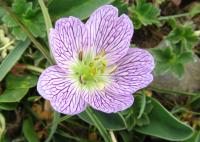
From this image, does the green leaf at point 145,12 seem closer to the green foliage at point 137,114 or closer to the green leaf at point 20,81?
the green foliage at point 137,114

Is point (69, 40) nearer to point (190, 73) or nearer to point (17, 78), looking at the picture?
point (17, 78)

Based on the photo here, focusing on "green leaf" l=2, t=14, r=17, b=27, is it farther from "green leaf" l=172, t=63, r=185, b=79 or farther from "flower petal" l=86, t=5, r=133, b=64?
"green leaf" l=172, t=63, r=185, b=79

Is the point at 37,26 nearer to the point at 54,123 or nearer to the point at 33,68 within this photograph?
the point at 33,68

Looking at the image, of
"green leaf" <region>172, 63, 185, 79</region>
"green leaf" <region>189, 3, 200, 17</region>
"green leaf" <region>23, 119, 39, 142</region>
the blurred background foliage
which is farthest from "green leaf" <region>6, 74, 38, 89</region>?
"green leaf" <region>189, 3, 200, 17</region>

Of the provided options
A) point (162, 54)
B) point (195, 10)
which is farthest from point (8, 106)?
point (195, 10)

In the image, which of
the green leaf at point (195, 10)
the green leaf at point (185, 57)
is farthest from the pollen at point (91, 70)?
the green leaf at point (195, 10)

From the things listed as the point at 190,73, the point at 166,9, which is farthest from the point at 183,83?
the point at 166,9
